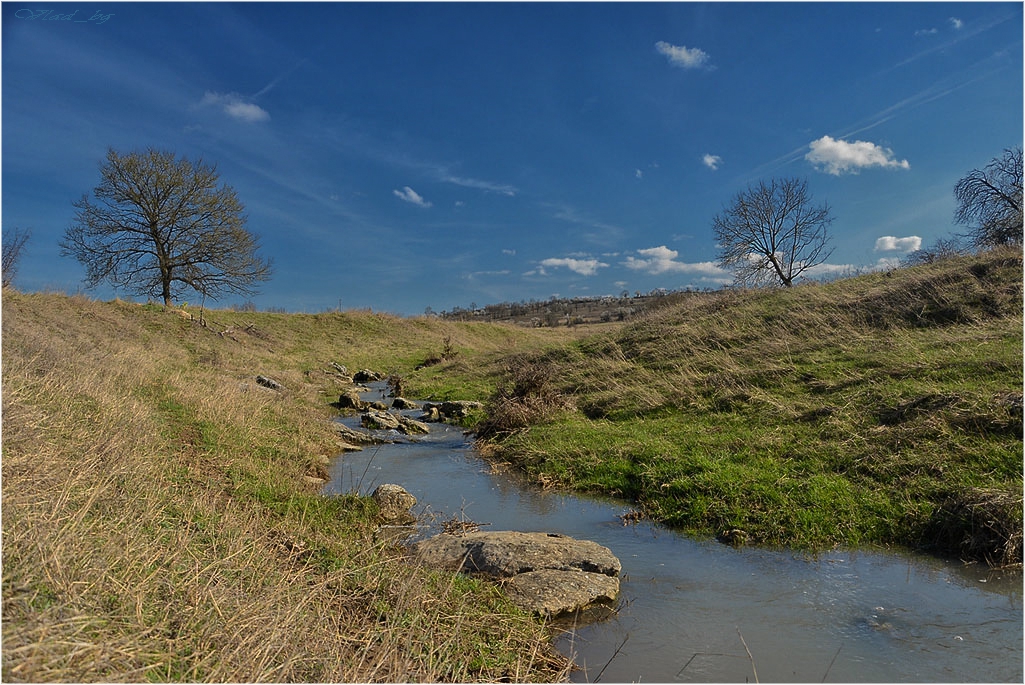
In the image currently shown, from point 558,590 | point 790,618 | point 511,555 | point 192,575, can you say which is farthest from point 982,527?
point 192,575

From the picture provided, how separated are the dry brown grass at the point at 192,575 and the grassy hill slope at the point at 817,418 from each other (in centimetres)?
462

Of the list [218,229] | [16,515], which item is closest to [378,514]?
[16,515]

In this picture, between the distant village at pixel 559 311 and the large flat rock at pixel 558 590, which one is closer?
the large flat rock at pixel 558 590

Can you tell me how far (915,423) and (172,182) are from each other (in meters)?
40.0

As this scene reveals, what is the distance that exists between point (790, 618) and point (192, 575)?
16.9ft

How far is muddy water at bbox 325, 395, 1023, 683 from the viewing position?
4973 mm

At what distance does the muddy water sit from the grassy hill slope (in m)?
0.83

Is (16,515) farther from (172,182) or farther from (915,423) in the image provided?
(172,182)

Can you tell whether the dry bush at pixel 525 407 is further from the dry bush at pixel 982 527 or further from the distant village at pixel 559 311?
the distant village at pixel 559 311

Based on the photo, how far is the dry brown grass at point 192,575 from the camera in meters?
3.39

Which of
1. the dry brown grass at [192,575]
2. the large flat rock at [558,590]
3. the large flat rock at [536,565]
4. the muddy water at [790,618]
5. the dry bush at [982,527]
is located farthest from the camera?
the dry bush at [982,527]

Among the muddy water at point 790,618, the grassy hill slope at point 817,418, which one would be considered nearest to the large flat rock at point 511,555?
the muddy water at point 790,618

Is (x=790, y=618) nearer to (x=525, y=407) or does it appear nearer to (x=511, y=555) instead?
(x=511, y=555)

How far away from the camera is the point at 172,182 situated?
3734cm
